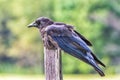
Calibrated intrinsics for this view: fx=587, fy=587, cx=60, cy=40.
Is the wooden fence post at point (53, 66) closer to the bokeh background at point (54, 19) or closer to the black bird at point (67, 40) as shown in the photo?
the black bird at point (67, 40)

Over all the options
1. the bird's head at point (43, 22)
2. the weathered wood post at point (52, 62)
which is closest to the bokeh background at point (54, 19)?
the bird's head at point (43, 22)

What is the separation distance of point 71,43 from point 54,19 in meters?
11.9

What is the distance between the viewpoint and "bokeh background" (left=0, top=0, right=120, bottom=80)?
1479cm

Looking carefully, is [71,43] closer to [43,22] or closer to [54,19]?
[43,22]

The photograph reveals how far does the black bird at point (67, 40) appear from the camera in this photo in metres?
3.41

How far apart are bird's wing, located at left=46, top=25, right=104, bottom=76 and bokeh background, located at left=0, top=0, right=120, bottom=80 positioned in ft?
35.8

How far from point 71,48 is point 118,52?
38.3 ft

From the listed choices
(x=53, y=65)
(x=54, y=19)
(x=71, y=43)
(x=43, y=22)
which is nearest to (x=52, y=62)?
(x=53, y=65)

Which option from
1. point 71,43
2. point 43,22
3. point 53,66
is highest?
point 43,22

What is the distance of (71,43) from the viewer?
11.4 ft

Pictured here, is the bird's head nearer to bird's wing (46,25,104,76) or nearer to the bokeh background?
bird's wing (46,25,104,76)

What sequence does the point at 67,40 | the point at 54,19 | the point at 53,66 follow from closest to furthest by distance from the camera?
the point at 53,66, the point at 67,40, the point at 54,19

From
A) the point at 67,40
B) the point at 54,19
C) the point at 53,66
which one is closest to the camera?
the point at 53,66

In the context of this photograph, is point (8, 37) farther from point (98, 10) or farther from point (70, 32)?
point (70, 32)
